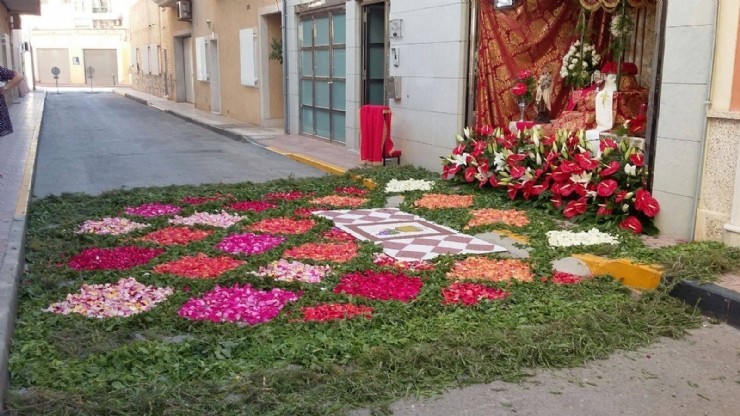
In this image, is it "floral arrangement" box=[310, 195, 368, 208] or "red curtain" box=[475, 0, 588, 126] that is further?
"red curtain" box=[475, 0, 588, 126]

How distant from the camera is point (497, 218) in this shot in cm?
780

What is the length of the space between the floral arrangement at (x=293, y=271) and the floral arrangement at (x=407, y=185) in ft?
12.1

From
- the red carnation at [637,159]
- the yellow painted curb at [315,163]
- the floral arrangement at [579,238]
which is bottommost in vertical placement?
the yellow painted curb at [315,163]

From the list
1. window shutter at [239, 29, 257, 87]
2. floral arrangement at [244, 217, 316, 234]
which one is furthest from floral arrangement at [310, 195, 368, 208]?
window shutter at [239, 29, 257, 87]

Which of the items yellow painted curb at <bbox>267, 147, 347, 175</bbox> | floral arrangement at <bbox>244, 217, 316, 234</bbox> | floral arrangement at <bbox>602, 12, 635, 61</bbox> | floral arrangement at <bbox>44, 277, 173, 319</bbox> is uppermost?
floral arrangement at <bbox>602, 12, 635, 61</bbox>

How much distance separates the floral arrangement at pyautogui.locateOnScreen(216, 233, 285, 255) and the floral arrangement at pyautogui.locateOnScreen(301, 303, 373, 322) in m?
1.60

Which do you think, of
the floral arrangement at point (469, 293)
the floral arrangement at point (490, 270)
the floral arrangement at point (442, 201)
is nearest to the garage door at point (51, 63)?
the floral arrangement at point (442, 201)

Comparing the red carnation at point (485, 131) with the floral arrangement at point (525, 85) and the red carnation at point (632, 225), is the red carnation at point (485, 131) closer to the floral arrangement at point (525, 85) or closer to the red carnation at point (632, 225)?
the floral arrangement at point (525, 85)

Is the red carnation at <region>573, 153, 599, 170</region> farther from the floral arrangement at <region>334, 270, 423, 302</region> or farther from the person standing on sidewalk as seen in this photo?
the person standing on sidewalk

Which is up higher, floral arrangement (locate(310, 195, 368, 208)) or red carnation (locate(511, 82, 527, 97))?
red carnation (locate(511, 82, 527, 97))

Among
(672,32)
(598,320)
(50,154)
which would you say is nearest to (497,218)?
(672,32)

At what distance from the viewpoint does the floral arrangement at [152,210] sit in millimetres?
8156

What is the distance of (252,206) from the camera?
865cm

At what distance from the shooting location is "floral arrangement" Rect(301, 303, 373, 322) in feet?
16.2
